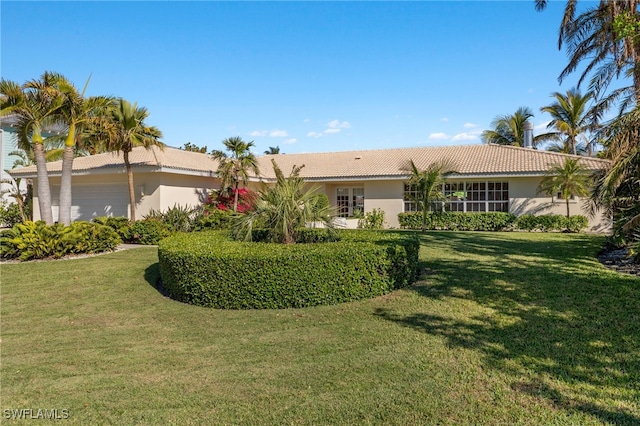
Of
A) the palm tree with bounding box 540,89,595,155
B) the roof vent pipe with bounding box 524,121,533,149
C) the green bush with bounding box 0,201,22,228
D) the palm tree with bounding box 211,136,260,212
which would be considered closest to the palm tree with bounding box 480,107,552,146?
the palm tree with bounding box 540,89,595,155

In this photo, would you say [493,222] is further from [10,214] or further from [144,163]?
[10,214]

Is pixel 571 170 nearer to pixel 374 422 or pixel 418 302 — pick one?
pixel 418 302

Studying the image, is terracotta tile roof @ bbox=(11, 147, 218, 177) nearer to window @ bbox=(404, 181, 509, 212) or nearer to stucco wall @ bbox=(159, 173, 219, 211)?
stucco wall @ bbox=(159, 173, 219, 211)

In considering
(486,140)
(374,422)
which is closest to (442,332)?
(374,422)

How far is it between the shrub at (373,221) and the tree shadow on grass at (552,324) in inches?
471

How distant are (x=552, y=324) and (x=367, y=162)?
2005cm

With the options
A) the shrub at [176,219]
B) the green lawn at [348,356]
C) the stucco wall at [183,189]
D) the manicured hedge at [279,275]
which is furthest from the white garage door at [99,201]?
the manicured hedge at [279,275]

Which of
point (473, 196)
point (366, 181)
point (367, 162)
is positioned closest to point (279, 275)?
point (366, 181)

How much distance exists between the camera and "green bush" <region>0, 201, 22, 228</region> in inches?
874

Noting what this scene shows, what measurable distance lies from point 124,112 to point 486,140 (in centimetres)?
3128

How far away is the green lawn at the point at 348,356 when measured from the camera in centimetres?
378

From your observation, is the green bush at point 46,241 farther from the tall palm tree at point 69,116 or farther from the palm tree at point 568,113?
the palm tree at point 568,113

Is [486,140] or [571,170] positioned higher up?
[486,140]

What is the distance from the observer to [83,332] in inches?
242
